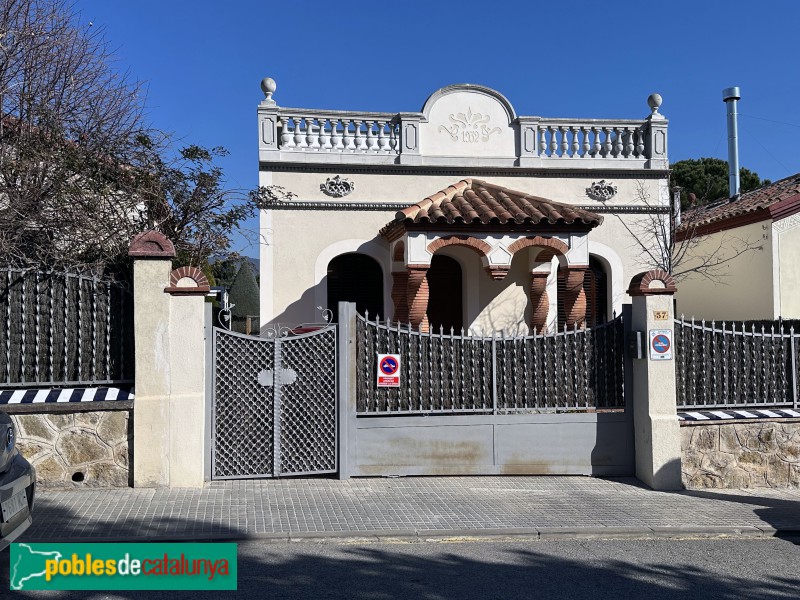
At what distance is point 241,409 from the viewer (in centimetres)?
880

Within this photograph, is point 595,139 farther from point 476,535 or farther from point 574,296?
point 476,535

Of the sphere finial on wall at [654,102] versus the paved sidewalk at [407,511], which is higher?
the sphere finial on wall at [654,102]

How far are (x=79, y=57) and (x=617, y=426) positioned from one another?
34.0ft

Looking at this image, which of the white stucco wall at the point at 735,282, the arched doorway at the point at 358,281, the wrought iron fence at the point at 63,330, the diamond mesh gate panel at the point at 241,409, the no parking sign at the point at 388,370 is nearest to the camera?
the wrought iron fence at the point at 63,330

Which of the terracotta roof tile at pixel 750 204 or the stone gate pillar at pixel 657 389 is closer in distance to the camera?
the stone gate pillar at pixel 657 389

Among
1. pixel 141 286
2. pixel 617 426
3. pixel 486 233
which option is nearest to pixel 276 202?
pixel 486 233

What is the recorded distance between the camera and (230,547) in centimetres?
645

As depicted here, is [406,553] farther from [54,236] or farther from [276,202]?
[276,202]

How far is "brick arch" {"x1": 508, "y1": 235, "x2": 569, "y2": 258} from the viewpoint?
1277 centimetres

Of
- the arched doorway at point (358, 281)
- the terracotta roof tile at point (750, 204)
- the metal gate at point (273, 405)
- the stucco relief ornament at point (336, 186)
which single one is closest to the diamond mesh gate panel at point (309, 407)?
the metal gate at point (273, 405)

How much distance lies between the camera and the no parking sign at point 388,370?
920 centimetres

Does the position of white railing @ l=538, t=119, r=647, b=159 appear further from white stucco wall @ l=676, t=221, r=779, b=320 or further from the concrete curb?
the concrete curb

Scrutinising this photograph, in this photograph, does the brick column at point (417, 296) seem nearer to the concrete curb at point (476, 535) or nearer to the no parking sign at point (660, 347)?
the no parking sign at point (660, 347)

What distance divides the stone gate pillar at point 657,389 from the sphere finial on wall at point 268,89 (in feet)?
25.1
